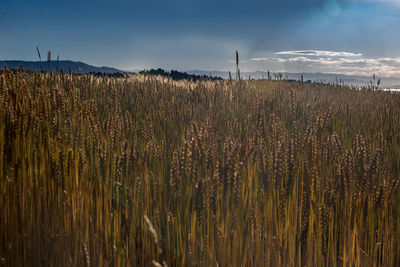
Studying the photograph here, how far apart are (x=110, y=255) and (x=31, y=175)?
2.28 ft

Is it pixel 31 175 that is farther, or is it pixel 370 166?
pixel 370 166

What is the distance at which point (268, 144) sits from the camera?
2773 millimetres

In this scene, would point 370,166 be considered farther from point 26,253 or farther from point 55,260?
point 26,253

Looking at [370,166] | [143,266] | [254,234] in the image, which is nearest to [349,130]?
[370,166]

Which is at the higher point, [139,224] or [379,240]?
[139,224]

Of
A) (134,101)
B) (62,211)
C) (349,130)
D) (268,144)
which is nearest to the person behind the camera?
(62,211)

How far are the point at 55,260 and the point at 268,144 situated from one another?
5.85 ft

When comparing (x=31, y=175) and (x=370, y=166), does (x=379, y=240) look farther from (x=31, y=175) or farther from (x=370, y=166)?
(x=31, y=175)

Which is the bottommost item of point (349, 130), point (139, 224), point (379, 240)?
point (379, 240)

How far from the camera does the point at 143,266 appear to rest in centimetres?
165

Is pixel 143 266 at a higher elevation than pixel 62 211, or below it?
below

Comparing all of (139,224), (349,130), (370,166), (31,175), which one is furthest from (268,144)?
(349,130)

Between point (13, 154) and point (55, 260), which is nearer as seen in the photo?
point (55, 260)

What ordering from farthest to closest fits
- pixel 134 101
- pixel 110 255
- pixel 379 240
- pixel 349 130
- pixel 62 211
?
pixel 134 101 → pixel 349 130 → pixel 379 240 → pixel 62 211 → pixel 110 255
